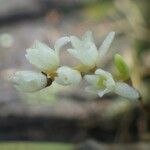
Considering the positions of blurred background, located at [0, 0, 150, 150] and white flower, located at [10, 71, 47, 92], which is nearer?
white flower, located at [10, 71, 47, 92]

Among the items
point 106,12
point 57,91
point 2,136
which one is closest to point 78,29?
point 106,12

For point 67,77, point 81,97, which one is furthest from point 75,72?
point 81,97

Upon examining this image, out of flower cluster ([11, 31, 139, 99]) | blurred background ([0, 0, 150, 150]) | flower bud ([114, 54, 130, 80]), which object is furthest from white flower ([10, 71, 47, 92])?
blurred background ([0, 0, 150, 150])

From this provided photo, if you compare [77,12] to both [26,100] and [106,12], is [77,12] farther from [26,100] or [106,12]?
[26,100]

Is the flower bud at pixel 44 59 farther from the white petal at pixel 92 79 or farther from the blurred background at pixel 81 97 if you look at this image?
the blurred background at pixel 81 97

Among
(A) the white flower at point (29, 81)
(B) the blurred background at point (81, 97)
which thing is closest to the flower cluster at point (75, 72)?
(A) the white flower at point (29, 81)

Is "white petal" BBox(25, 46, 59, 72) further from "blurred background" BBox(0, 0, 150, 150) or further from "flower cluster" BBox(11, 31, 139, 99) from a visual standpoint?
"blurred background" BBox(0, 0, 150, 150)
